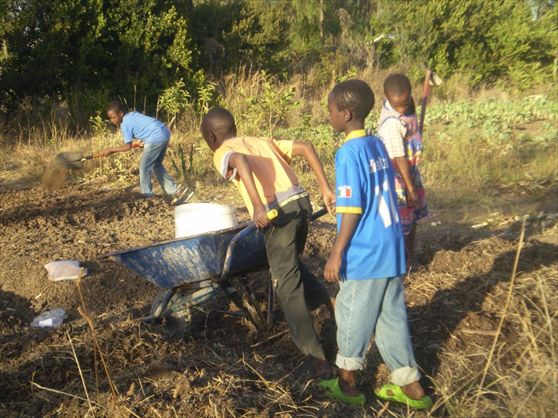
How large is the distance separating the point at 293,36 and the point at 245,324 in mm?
20362

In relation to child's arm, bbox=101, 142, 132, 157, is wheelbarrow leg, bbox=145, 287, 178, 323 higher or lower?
lower

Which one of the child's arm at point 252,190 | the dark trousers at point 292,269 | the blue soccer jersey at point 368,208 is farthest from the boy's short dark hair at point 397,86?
the child's arm at point 252,190

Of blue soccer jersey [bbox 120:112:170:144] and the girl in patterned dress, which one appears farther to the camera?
blue soccer jersey [bbox 120:112:170:144]

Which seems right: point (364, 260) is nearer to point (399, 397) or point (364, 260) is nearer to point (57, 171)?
point (399, 397)

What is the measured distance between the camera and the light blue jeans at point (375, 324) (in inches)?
110

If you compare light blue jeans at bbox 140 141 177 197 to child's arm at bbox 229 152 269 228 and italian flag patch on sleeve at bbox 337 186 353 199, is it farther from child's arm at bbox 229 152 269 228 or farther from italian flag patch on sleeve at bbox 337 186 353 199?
italian flag patch on sleeve at bbox 337 186 353 199

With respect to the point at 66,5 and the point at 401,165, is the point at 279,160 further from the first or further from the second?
the point at 66,5

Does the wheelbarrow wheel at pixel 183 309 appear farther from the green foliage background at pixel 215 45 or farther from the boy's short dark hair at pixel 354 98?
the green foliage background at pixel 215 45

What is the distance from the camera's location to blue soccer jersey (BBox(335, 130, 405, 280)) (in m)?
2.64

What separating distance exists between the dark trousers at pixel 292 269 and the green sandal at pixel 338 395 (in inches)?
10.4

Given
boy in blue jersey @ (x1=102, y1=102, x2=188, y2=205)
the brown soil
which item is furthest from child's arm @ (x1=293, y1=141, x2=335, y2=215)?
boy in blue jersey @ (x1=102, y1=102, x2=188, y2=205)

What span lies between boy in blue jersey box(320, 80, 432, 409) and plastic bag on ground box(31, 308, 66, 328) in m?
2.24

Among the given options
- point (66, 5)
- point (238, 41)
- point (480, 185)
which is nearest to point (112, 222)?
point (480, 185)

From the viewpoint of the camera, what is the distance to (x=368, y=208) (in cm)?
272
